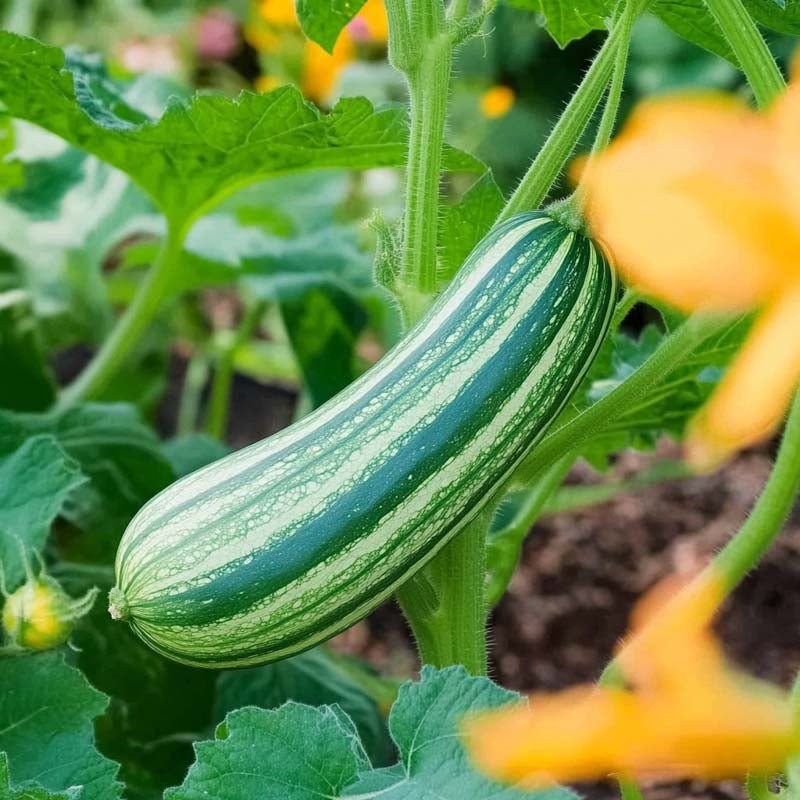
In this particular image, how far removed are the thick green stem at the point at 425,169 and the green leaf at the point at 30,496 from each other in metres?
0.38

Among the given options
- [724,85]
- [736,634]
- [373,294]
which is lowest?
[736,634]

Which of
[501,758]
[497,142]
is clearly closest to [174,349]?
[497,142]

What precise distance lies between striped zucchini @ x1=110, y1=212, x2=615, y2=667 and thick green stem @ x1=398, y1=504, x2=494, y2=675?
3.6 inches

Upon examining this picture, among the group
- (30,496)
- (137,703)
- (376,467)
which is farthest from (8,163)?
(376,467)

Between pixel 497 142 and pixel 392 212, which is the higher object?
pixel 497 142

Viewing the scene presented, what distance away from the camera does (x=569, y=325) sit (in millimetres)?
871

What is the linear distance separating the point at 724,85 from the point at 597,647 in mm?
1513

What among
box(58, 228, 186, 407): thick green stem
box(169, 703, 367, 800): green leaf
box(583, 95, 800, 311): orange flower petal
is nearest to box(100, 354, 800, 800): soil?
box(58, 228, 186, 407): thick green stem

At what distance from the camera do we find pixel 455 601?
97 cm

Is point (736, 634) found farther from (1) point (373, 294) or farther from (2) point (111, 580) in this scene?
(2) point (111, 580)

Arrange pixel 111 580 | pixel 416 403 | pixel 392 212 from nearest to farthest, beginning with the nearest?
1. pixel 416 403
2. pixel 111 580
3. pixel 392 212

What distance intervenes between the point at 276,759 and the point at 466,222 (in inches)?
21.3

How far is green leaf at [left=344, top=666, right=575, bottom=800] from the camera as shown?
2.45ft

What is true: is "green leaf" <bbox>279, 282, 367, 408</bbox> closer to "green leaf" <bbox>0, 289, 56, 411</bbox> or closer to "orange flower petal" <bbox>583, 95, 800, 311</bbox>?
"green leaf" <bbox>0, 289, 56, 411</bbox>
